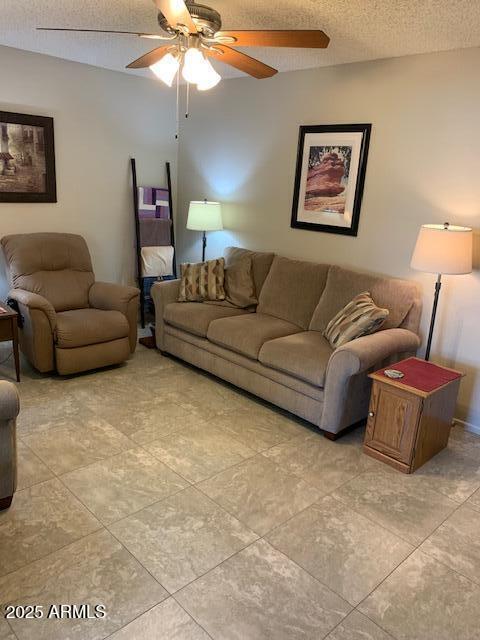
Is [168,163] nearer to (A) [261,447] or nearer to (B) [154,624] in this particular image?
(A) [261,447]

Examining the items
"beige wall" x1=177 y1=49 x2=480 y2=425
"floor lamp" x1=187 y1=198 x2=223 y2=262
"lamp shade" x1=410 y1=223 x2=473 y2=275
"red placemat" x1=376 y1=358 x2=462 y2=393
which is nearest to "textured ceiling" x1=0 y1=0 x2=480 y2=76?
"beige wall" x1=177 y1=49 x2=480 y2=425

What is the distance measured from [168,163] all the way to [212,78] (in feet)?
9.22

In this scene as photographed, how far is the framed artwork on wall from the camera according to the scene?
3885 mm

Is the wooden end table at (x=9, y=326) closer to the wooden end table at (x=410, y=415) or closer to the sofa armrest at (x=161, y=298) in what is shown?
the sofa armrest at (x=161, y=298)

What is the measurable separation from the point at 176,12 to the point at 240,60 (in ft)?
2.20

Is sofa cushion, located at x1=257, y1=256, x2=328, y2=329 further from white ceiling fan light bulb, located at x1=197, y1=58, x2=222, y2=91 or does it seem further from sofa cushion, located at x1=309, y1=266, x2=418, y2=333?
white ceiling fan light bulb, located at x1=197, y1=58, x2=222, y2=91

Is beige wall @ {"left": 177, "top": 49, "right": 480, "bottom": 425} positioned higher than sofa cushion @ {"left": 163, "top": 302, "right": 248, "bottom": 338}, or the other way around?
beige wall @ {"left": 177, "top": 49, "right": 480, "bottom": 425}

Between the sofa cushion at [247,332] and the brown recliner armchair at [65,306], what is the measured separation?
30.4 inches

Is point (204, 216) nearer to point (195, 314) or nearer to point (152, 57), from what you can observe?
point (195, 314)

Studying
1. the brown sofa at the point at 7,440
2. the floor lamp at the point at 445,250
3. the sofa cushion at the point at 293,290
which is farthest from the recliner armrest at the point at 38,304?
the floor lamp at the point at 445,250

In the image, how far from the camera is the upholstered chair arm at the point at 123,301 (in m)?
3.85

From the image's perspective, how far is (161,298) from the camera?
13.2 feet

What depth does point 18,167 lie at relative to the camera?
3.98 m

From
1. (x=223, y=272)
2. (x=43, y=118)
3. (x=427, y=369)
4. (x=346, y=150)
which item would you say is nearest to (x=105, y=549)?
(x=427, y=369)
